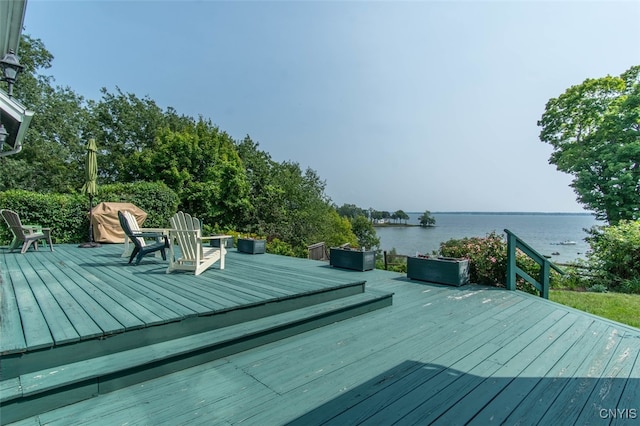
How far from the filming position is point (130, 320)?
2107 millimetres

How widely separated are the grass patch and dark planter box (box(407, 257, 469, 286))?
1.48m

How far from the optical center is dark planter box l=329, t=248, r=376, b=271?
5.74 metres

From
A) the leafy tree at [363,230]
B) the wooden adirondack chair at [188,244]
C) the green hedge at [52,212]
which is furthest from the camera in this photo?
the leafy tree at [363,230]

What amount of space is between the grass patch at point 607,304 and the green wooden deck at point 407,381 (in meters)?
0.92

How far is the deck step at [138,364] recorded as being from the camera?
4.99 feet

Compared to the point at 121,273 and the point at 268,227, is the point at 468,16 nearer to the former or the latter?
the point at 121,273

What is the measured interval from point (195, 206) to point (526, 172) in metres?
19.2

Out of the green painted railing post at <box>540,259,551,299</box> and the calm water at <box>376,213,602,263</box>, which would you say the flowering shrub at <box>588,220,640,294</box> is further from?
the green painted railing post at <box>540,259,551,299</box>

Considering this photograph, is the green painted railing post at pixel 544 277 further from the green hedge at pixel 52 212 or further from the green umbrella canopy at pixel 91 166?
the green hedge at pixel 52 212

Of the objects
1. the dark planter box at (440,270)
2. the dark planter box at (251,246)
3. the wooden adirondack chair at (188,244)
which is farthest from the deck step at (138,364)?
the dark planter box at (251,246)

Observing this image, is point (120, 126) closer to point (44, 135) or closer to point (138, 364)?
point (44, 135)

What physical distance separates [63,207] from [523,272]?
10615 millimetres

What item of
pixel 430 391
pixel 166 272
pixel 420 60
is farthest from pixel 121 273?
pixel 420 60

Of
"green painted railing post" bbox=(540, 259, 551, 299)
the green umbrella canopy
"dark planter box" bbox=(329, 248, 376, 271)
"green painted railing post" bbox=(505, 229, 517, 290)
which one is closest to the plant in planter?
"dark planter box" bbox=(329, 248, 376, 271)
